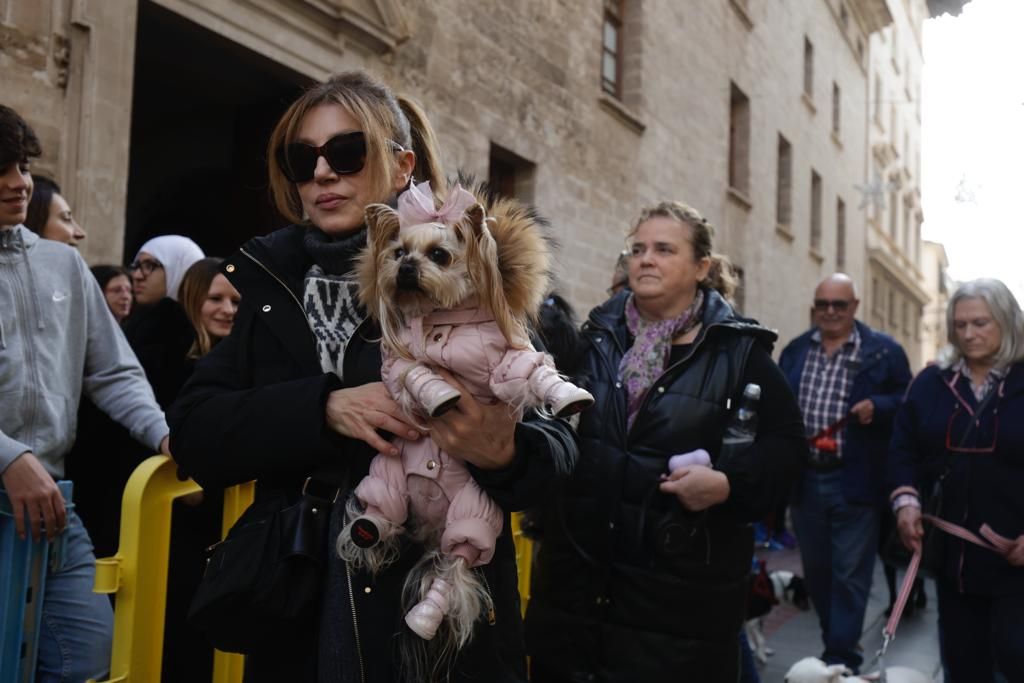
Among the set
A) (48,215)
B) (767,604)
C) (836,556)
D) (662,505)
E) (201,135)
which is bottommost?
(767,604)

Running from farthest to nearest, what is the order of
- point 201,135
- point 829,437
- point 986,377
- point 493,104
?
point 201,135 → point 493,104 → point 829,437 → point 986,377

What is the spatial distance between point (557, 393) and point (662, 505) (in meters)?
1.71

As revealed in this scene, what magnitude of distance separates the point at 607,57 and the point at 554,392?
11496mm

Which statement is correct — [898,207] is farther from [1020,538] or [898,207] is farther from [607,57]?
[1020,538]

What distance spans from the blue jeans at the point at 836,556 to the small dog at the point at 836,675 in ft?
6.24

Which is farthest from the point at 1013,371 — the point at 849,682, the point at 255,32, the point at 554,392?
the point at 255,32

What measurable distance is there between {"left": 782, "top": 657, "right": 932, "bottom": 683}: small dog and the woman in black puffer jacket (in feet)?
1.53

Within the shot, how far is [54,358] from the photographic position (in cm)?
295

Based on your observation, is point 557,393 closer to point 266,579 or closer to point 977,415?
point 266,579

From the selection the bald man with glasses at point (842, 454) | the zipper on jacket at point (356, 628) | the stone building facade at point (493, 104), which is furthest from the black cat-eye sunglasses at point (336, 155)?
the bald man with glasses at point (842, 454)

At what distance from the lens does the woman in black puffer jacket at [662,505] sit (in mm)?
3227

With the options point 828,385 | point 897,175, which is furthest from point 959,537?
point 897,175

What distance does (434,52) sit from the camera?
8.65 metres

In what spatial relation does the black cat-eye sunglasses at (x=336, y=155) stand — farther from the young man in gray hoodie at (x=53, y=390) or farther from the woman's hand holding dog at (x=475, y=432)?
the young man in gray hoodie at (x=53, y=390)
